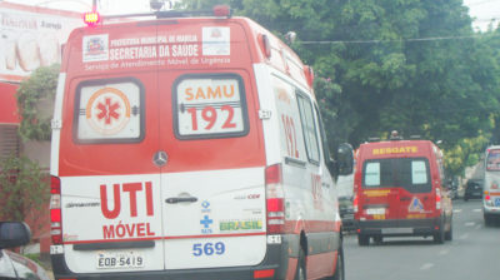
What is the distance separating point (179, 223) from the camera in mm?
8562

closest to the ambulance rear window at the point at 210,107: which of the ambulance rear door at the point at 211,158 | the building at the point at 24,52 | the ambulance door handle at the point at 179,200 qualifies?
the ambulance rear door at the point at 211,158

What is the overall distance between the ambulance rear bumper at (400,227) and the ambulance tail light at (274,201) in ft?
49.9

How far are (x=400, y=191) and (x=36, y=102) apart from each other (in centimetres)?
A: 884

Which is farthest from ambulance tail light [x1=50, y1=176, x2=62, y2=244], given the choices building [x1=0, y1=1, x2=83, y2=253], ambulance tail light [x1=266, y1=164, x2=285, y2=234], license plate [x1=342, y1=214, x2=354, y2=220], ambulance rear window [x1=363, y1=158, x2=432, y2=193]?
license plate [x1=342, y1=214, x2=354, y2=220]

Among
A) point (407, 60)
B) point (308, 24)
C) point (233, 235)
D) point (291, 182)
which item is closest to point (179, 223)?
point (233, 235)

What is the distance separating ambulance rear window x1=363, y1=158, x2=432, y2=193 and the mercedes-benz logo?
1553 cm

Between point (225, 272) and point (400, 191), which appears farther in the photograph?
point (400, 191)

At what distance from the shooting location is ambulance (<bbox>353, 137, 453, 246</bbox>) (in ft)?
76.7

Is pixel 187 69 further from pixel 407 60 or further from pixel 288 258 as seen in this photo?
pixel 407 60

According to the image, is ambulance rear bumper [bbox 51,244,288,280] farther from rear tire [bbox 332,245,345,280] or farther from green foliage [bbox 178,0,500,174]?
green foliage [bbox 178,0,500,174]

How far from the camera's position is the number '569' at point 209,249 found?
27.8 feet

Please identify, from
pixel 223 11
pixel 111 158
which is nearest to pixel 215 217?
pixel 111 158

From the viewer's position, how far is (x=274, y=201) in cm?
845

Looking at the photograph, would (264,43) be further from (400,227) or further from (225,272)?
(400,227)
